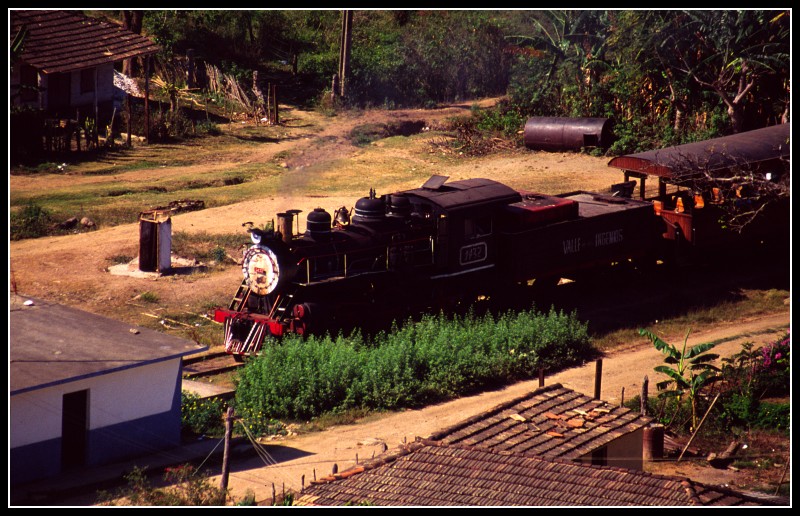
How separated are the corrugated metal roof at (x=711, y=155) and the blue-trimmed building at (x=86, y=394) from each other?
44.5 ft

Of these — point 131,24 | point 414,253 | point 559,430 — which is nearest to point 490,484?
point 559,430

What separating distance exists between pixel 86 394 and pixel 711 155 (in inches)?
654

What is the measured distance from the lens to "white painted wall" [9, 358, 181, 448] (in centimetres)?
1523

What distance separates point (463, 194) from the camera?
904 inches

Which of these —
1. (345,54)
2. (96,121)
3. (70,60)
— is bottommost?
(96,121)

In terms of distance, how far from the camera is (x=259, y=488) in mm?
15719

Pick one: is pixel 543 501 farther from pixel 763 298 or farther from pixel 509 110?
pixel 509 110

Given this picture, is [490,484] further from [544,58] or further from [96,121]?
[544,58]

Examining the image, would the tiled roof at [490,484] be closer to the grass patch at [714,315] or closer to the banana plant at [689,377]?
the banana plant at [689,377]

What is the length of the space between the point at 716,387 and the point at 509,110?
2282 cm

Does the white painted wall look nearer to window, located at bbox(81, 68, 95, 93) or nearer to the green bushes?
the green bushes

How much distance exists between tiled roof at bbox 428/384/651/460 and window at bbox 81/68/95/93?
26664 millimetres

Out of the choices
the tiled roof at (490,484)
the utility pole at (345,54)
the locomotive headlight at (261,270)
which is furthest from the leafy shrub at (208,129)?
the tiled roof at (490,484)

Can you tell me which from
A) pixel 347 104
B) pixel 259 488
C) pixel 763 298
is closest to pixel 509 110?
pixel 347 104
